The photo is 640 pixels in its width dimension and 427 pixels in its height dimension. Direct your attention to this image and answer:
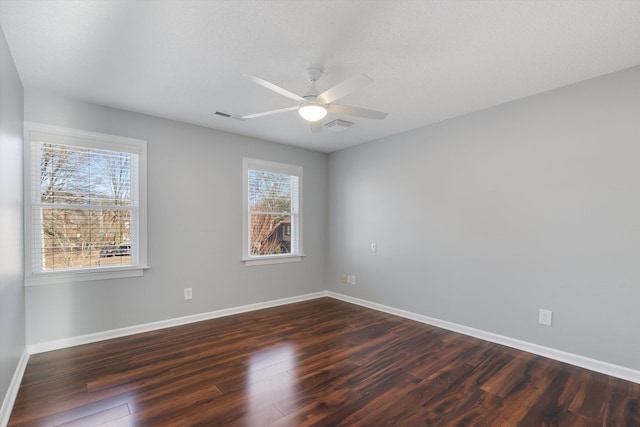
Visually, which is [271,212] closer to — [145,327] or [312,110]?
[145,327]

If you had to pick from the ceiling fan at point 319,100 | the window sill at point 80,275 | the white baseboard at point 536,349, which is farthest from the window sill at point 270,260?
the ceiling fan at point 319,100

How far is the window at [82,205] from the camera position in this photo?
113 inches

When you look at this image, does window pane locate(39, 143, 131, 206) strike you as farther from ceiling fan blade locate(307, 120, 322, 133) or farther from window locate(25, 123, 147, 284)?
ceiling fan blade locate(307, 120, 322, 133)

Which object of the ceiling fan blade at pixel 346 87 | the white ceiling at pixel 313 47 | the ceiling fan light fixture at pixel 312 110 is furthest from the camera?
the ceiling fan light fixture at pixel 312 110

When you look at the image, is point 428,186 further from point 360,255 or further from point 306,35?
point 306,35

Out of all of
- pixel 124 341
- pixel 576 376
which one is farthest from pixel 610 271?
pixel 124 341

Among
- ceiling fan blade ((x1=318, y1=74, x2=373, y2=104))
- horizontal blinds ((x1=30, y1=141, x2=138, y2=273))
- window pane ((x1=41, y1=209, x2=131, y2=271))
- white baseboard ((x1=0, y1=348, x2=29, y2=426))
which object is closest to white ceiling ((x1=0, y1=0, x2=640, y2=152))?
ceiling fan blade ((x1=318, y1=74, x2=373, y2=104))

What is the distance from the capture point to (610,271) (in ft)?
8.42

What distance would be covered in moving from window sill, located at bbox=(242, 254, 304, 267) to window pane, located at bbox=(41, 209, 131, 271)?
1.45 meters

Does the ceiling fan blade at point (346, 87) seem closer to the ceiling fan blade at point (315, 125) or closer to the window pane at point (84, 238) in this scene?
the ceiling fan blade at point (315, 125)

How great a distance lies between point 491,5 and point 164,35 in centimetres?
204

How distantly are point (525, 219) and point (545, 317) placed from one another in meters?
0.94

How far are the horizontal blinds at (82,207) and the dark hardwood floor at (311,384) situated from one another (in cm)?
90

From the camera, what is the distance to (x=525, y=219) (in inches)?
120
